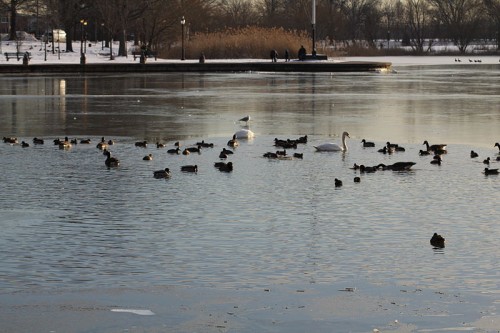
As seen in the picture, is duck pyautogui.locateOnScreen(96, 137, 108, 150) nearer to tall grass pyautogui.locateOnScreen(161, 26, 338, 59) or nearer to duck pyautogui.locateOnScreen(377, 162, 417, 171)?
duck pyautogui.locateOnScreen(377, 162, 417, 171)

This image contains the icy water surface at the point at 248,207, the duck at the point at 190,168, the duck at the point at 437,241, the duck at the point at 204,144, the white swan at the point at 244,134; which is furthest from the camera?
the white swan at the point at 244,134

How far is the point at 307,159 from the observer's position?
17844 millimetres

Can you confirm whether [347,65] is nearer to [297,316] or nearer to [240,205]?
[240,205]

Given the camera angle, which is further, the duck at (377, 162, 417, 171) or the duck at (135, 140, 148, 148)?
the duck at (135, 140, 148, 148)

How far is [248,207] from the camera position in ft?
42.8

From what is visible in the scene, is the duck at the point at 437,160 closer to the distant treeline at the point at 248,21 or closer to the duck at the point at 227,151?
the duck at the point at 227,151

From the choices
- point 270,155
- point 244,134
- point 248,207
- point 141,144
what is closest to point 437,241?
point 248,207

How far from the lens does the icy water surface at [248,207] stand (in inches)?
375

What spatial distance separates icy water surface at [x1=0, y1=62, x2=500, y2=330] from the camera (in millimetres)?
9531

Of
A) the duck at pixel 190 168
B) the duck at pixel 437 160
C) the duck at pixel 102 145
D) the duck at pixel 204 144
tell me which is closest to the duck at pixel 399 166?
the duck at pixel 437 160

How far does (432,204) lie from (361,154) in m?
5.24

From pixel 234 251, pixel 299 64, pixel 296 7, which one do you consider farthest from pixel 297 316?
pixel 296 7

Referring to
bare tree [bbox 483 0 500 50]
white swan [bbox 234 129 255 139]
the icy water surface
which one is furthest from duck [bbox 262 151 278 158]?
bare tree [bbox 483 0 500 50]

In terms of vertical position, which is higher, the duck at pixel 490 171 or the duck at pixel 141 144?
the duck at pixel 141 144
